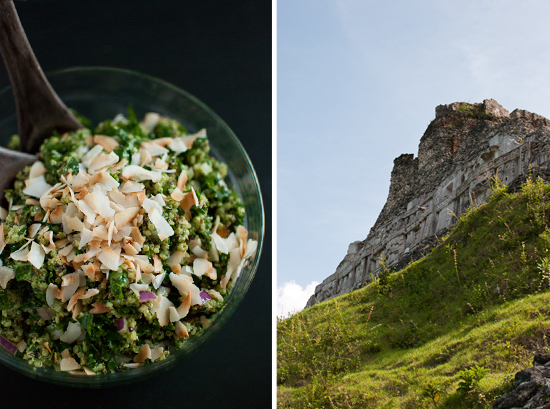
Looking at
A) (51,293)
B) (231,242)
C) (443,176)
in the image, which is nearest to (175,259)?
(231,242)

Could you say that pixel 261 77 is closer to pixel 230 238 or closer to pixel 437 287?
pixel 230 238

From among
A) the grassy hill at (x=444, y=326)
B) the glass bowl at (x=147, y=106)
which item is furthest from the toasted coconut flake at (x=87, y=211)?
the grassy hill at (x=444, y=326)

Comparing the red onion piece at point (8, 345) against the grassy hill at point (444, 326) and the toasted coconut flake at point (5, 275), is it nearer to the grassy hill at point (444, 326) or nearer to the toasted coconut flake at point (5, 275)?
the toasted coconut flake at point (5, 275)

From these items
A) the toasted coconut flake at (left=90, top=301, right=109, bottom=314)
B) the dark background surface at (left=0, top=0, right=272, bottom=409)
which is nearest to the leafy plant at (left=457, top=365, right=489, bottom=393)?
the dark background surface at (left=0, top=0, right=272, bottom=409)

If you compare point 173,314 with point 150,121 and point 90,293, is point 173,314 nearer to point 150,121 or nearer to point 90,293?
point 90,293

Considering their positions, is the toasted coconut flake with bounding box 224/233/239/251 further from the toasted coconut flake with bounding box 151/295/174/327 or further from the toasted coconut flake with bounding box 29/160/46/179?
the toasted coconut flake with bounding box 29/160/46/179

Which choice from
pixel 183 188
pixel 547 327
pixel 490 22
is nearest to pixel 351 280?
pixel 547 327
